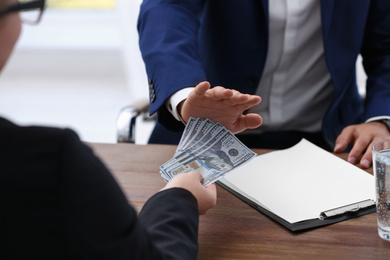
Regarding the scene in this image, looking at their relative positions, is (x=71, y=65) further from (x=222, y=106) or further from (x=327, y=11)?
(x=222, y=106)

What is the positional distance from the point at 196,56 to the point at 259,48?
0.28m

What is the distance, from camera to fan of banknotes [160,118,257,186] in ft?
3.86

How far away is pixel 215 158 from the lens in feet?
4.01

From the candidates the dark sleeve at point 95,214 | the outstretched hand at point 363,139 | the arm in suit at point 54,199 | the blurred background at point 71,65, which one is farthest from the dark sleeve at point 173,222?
the blurred background at point 71,65

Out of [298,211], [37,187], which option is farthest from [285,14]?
[37,187]

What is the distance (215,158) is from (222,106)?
0.12 m

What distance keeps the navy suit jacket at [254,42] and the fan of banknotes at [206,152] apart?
30cm

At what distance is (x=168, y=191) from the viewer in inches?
38.6

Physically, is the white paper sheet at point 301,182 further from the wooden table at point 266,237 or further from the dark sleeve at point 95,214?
the dark sleeve at point 95,214

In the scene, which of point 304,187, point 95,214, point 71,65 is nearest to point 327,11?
point 304,187

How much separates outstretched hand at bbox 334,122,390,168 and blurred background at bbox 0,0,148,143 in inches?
113

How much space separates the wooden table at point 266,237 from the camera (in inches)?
39.8

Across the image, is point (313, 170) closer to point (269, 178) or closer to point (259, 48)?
point (269, 178)

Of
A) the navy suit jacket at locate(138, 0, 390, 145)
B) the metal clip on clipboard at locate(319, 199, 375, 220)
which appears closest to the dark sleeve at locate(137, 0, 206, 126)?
the navy suit jacket at locate(138, 0, 390, 145)
